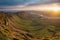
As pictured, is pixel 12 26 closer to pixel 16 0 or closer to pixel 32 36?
pixel 32 36

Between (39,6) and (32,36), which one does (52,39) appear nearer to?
(32,36)

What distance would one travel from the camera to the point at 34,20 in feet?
4.41

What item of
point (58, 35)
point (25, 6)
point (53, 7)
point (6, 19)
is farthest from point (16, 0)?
point (58, 35)

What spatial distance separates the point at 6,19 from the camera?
1426 millimetres

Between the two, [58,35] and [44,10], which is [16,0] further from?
[58,35]

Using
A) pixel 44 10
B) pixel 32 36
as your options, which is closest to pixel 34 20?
pixel 32 36

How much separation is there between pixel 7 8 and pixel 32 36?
1.39 ft

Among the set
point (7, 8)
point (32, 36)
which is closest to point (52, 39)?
point (32, 36)

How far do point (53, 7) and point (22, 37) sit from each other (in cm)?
51

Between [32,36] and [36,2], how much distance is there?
0.44 m

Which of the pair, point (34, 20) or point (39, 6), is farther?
point (34, 20)

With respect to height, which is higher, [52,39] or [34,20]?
[34,20]

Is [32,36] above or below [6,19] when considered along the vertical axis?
below

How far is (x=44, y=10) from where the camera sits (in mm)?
1088
